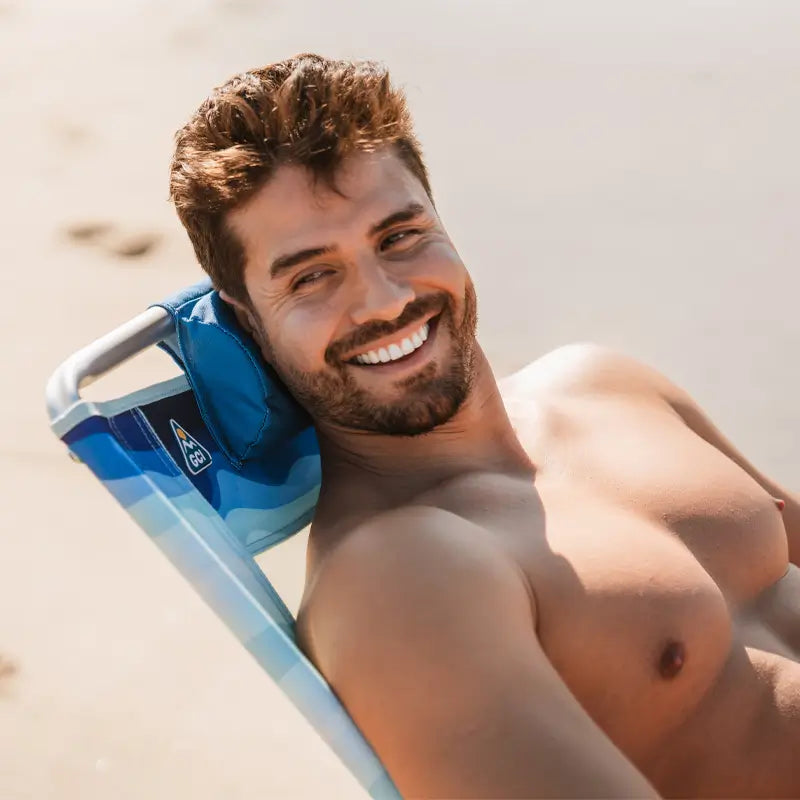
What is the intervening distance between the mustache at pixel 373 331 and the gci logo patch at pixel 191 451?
0.28m

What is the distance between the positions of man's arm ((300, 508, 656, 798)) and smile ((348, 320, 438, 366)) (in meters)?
0.38

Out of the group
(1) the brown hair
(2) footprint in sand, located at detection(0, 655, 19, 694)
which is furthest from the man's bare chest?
(2) footprint in sand, located at detection(0, 655, 19, 694)

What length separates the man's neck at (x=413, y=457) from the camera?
2.08 m

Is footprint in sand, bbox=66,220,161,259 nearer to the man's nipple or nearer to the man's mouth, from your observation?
the man's mouth

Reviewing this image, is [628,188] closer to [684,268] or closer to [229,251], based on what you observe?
[684,268]

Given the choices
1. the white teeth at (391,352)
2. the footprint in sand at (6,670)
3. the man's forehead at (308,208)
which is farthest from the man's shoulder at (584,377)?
the footprint in sand at (6,670)

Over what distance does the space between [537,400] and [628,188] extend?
199 centimetres

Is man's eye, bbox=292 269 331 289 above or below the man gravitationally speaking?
above

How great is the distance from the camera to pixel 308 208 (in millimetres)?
2033

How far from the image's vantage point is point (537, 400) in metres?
2.44

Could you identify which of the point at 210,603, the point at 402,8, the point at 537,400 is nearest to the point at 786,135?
the point at 402,8

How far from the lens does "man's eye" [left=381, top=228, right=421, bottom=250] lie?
6.93ft

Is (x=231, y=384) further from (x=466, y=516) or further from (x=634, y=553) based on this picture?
(x=634, y=553)

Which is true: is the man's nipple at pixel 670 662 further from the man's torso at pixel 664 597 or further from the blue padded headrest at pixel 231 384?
the blue padded headrest at pixel 231 384
